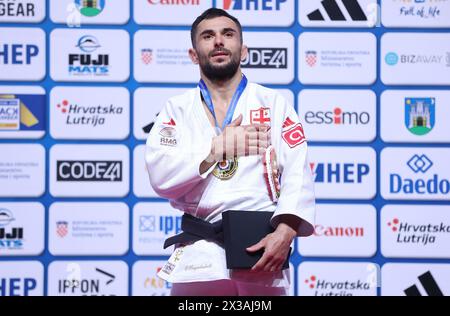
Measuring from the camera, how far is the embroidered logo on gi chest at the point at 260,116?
2.52 meters

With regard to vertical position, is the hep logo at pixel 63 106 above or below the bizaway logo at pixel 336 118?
above

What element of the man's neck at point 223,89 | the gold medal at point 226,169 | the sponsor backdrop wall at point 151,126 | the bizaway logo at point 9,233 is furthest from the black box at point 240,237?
the bizaway logo at point 9,233

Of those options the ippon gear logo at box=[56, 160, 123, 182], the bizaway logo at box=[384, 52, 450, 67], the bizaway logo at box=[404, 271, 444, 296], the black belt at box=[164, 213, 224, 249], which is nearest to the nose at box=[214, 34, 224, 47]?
the black belt at box=[164, 213, 224, 249]

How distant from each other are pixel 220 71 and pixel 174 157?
0.40 metres

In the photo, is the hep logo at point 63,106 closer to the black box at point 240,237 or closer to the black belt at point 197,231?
the black belt at point 197,231

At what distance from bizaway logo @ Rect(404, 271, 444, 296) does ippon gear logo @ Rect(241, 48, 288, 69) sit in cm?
140

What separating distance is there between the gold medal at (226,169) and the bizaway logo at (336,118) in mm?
1316

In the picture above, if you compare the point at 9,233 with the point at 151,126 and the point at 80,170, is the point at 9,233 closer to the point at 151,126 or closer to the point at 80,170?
the point at 80,170

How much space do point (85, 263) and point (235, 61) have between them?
164 centimetres

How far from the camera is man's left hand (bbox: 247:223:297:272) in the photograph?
233 centimetres

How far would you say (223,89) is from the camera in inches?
103

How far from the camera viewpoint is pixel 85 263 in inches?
144
